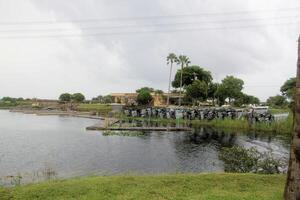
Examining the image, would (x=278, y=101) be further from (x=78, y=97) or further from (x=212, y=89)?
(x=78, y=97)

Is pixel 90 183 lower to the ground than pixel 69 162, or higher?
higher

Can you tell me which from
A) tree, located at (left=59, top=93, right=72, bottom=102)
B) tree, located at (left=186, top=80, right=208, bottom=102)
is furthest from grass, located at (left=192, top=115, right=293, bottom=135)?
tree, located at (left=59, top=93, right=72, bottom=102)

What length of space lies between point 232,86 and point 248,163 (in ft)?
274

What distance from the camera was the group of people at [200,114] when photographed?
5528cm

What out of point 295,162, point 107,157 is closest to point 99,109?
point 107,157

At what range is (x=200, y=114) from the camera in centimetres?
6444

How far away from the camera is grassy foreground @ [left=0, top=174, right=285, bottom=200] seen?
334 inches

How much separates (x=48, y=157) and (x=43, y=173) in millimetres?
7729

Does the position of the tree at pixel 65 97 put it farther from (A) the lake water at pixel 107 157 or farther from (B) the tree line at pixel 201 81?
(A) the lake water at pixel 107 157

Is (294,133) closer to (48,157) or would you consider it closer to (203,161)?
(203,161)

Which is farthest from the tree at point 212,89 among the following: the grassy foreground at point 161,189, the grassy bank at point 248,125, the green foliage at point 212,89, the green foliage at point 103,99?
the grassy foreground at point 161,189

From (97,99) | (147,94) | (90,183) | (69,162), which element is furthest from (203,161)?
(97,99)

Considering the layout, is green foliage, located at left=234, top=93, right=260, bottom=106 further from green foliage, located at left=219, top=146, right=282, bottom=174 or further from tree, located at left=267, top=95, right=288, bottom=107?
green foliage, located at left=219, top=146, right=282, bottom=174

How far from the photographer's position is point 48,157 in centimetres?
2503
